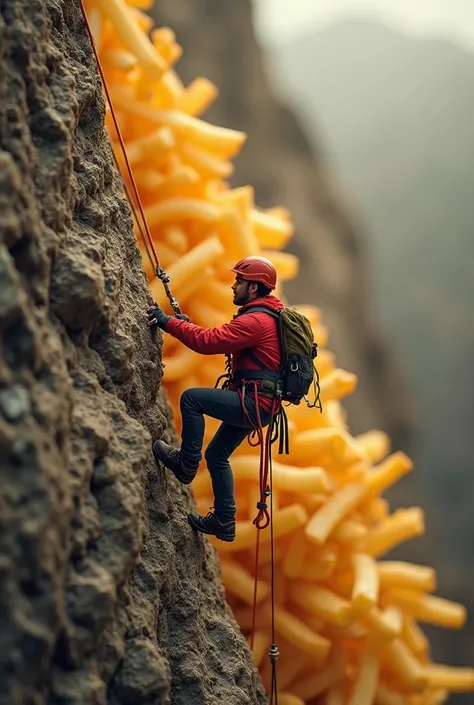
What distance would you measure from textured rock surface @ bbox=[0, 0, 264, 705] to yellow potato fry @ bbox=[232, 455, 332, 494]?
404mm

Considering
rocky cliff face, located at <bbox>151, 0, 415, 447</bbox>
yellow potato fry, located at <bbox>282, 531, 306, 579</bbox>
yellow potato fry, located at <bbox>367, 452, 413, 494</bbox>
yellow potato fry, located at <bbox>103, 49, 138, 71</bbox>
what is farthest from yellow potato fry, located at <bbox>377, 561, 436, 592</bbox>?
rocky cliff face, located at <bbox>151, 0, 415, 447</bbox>

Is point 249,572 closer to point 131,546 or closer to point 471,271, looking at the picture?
point 131,546

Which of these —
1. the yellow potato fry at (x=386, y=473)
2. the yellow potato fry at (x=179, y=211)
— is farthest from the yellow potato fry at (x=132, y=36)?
the yellow potato fry at (x=386, y=473)

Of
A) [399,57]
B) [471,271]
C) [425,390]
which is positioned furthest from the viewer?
[399,57]

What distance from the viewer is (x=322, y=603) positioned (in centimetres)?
253

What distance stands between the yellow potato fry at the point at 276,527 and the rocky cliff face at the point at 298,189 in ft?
14.2

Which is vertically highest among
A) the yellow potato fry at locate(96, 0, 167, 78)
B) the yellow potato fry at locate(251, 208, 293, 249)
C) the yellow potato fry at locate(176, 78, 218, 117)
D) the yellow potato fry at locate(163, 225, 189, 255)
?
the yellow potato fry at locate(176, 78, 218, 117)

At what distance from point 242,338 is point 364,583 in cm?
103

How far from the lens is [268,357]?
1963mm

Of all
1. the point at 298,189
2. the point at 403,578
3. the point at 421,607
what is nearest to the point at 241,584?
the point at 403,578

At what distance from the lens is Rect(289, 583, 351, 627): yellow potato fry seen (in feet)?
8.16

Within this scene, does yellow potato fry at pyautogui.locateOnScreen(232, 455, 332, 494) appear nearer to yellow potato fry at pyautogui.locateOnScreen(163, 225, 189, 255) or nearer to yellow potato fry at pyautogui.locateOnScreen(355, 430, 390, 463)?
yellow potato fry at pyautogui.locateOnScreen(355, 430, 390, 463)

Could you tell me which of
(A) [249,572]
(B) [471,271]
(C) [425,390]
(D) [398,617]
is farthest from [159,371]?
(B) [471,271]

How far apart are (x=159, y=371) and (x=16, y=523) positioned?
734 millimetres
